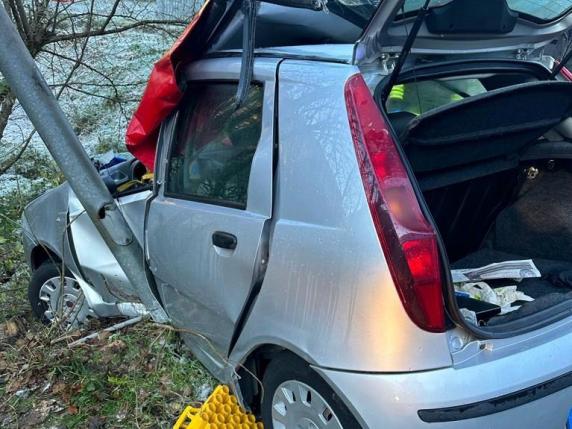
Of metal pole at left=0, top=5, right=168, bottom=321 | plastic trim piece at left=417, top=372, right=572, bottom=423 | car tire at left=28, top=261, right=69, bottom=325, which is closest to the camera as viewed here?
plastic trim piece at left=417, top=372, right=572, bottom=423

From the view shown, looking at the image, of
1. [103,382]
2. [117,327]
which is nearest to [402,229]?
[103,382]

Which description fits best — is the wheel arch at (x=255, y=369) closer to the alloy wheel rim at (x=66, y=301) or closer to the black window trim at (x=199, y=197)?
the black window trim at (x=199, y=197)

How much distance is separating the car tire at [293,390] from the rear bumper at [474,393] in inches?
3.9

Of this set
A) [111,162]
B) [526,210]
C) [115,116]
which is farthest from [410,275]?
[115,116]

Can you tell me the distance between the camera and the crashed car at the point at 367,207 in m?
1.59

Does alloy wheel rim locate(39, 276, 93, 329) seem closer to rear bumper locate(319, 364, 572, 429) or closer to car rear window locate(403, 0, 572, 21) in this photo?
rear bumper locate(319, 364, 572, 429)

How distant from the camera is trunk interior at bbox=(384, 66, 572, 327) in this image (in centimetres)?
207

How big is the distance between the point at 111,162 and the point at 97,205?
4.61 ft

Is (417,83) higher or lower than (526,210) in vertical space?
higher

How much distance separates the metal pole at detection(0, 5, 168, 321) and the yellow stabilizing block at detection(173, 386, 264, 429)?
0.68m

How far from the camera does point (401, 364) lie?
1584 millimetres

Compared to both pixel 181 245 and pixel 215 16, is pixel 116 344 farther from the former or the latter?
pixel 215 16

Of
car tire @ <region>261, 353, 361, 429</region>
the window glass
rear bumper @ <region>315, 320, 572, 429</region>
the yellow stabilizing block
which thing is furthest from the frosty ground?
the window glass

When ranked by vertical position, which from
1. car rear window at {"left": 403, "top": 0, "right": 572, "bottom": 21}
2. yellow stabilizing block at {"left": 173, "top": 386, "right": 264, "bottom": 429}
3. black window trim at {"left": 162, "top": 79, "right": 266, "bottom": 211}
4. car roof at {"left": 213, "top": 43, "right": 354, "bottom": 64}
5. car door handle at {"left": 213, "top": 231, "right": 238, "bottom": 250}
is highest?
car rear window at {"left": 403, "top": 0, "right": 572, "bottom": 21}
